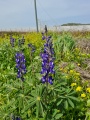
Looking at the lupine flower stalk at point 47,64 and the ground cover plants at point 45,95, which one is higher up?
the lupine flower stalk at point 47,64

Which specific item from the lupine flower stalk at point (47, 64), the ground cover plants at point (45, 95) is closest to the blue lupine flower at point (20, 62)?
the ground cover plants at point (45, 95)

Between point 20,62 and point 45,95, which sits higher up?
point 20,62

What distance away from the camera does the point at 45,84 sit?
14.0ft

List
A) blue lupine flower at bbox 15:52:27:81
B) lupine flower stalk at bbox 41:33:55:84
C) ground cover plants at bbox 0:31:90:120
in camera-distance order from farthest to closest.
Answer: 1. blue lupine flower at bbox 15:52:27:81
2. ground cover plants at bbox 0:31:90:120
3. lupine flower stalk at bbox 41:33:55:84

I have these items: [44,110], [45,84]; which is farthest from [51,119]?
[45,84]

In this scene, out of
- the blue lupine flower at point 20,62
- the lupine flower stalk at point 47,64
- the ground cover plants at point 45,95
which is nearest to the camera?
the lupine flower stalk at point 47,64

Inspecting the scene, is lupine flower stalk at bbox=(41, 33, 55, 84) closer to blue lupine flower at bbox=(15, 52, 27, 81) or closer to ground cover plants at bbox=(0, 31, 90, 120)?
ground cover plants at bbox=(0, 31, 90, 120)

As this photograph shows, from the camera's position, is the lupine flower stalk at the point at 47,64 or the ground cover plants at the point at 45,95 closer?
the lupine flower stalk at the point at 47,64

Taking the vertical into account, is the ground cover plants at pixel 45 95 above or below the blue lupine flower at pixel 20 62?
below

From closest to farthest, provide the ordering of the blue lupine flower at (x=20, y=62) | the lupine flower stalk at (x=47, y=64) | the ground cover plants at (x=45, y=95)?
the lupine flower stalk at (x=47, y=64) → the ground cover plants at (x=45, y=95) → the blue lupine flower at (x=20, y=62)

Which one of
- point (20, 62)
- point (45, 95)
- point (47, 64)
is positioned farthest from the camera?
point (20, 62)

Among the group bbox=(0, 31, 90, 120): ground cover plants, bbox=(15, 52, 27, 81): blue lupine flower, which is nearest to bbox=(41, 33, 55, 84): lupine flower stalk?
bbox=(0, 31, 90, 120): ground cover plants

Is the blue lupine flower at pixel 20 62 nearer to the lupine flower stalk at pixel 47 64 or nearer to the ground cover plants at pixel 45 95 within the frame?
the ground cover plants at pixel 45 95

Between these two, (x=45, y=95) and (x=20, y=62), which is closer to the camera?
(x=45, y=95)
